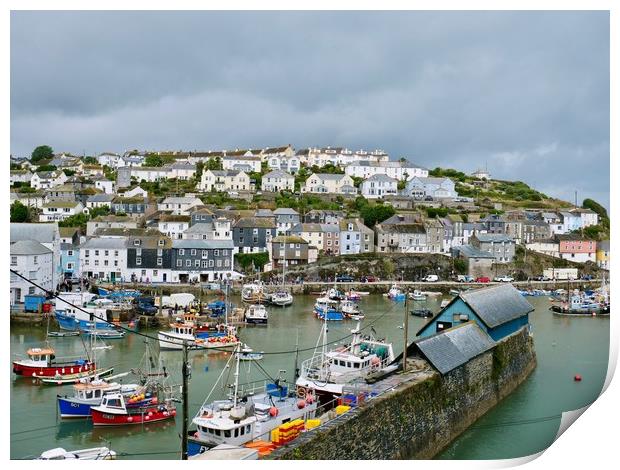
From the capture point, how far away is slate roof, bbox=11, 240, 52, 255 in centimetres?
1631

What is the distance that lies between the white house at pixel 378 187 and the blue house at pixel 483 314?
77.4 feet

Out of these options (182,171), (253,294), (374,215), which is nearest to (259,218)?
(374,215)

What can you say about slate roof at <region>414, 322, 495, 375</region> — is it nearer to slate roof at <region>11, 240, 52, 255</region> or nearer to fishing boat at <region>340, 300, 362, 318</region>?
fishing boat at <region>340, 300, 362, 318</region>

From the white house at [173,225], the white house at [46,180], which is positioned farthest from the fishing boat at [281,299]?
the white house at [46,180]

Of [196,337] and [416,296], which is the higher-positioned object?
[416,296]

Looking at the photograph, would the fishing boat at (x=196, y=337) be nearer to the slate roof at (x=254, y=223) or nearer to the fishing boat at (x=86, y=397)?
the fishing boat at (x=86, y=397)

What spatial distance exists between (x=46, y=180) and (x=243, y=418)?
3037 centimetres

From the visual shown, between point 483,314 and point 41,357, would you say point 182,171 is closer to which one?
point 41,357

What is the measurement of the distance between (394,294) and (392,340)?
24.7ft

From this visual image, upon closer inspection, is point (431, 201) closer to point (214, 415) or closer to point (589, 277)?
point (589, 277)

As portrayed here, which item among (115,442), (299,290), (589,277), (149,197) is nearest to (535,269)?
(589,277)

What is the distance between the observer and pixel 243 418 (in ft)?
22.9

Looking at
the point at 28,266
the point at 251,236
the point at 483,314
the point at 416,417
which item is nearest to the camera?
the point at 416,417

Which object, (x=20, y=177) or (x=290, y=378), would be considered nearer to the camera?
(x=290, y=378)
